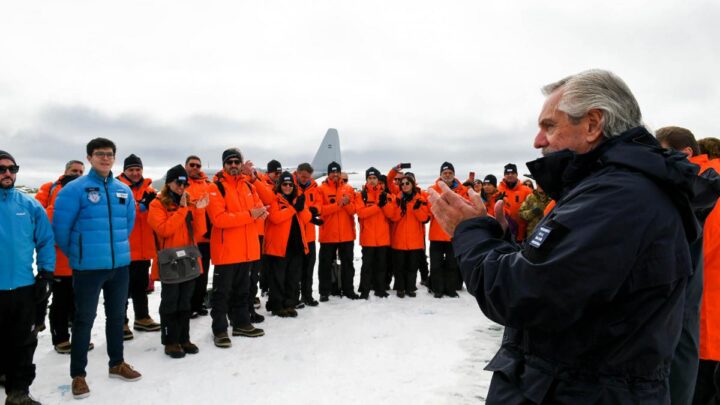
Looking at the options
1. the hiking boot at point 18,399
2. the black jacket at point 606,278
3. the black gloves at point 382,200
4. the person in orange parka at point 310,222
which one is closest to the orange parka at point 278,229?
the person in orange parka at point 310,222

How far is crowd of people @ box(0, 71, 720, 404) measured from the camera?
1107mm

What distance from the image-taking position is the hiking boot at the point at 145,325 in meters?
5.70

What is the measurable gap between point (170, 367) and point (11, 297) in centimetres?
169

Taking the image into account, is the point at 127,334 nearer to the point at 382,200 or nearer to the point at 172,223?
the point at 172,223

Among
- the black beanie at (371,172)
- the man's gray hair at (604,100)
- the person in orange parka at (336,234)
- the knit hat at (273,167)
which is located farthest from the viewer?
the knit hat at (273,167)

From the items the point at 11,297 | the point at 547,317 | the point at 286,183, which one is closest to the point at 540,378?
the point at 547,317

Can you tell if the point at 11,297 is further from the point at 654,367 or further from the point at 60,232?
the point at 654,367

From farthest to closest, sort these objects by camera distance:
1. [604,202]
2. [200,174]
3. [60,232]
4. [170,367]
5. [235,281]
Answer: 1. [200,174]
2. [235,281]
3. [170,367]
4. [60,232]
5. [604,202]

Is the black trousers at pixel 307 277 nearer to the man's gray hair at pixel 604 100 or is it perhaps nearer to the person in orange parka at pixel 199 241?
the person in orange parka at pixel 199 241

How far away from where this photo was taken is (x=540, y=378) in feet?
4.10

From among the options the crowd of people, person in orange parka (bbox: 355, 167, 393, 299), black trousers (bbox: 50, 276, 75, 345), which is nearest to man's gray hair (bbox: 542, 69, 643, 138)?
the crowd of people

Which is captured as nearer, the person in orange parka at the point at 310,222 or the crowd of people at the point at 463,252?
the crowd of people at the point at 463,252

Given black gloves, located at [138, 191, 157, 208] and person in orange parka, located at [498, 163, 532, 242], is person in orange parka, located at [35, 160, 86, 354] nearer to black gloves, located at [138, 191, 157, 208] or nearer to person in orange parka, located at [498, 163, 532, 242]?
black gloves, located at [138, 191, 157, 208]

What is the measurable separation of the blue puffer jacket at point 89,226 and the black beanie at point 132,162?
1.89 m
